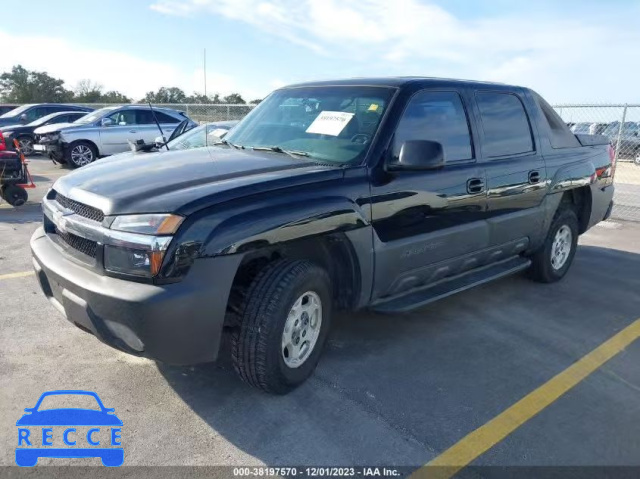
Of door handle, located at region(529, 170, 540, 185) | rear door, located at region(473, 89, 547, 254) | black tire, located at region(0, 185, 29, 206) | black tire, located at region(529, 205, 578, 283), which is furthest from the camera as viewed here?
black tire, located at region(0, 185, 29, 206)

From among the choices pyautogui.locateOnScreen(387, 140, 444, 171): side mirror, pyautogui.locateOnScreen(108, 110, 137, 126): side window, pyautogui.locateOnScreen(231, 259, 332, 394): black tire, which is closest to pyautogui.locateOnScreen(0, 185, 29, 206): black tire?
pyautogui.locateOnScreen(108, 110, 137, 126): side window

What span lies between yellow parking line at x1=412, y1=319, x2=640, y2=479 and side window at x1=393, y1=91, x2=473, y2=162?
1712 mm

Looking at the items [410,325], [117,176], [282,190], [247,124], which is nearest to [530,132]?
[410,325]

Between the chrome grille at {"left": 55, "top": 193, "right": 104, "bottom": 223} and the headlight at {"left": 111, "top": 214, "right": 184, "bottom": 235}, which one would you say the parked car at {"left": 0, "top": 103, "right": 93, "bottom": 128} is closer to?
the chrome grille at {"left": 55, "top": 193, "right": 104, "bottom": 223}

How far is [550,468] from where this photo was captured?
8.70ft

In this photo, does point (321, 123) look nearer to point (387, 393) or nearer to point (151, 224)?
point (151, 224)

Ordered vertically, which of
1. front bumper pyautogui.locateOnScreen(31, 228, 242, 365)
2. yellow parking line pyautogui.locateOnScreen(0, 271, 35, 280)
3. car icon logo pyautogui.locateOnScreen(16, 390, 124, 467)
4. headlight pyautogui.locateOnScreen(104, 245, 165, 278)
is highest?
headlight pyautogui.locateOnScreen(104, 245, 165, 278)

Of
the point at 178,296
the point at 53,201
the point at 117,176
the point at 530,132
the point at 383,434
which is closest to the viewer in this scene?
the point at 178,296

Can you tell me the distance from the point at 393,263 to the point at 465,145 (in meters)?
1.22

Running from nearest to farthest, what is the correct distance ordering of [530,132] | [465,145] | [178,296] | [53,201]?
[178,296] < [53,201] < [465,145] < [530,132]

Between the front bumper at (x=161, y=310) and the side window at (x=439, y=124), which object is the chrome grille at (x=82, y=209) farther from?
the side window at (x=439, y=124)

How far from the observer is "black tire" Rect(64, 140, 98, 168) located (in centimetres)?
1342

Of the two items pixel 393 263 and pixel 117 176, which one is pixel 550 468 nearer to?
pixel 393 263

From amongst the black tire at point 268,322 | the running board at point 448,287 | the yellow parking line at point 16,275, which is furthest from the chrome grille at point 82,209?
the yellow parking line at point 16,275
